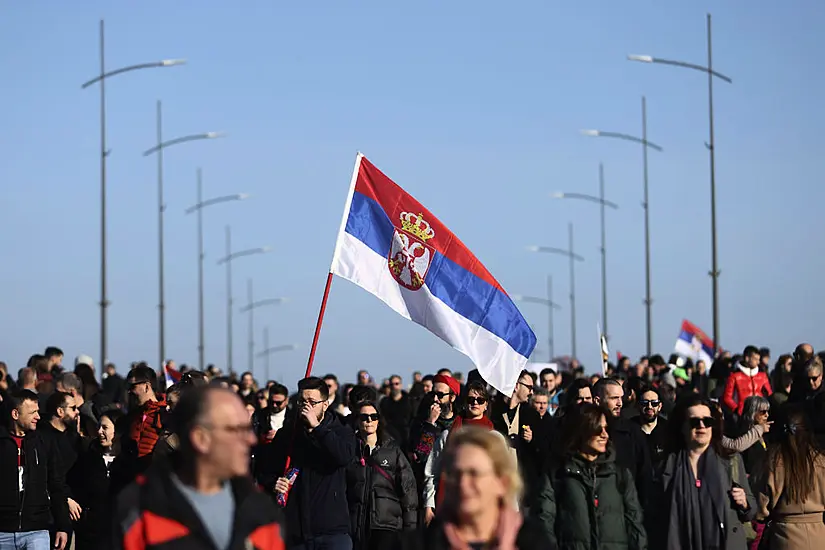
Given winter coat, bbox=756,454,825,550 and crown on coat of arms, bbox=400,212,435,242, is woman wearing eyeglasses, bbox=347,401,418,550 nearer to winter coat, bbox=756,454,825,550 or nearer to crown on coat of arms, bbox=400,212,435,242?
crown on coat of arms, bbox=400,212,435,242

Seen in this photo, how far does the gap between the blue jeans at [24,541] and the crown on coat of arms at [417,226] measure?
360cm

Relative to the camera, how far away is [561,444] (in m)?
9.51

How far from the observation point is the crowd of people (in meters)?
5.26

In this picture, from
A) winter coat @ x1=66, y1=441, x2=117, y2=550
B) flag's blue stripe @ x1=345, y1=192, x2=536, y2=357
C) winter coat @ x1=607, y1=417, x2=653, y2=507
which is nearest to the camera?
winter coat @ x1=607, y1=417, x2=653, y2=507

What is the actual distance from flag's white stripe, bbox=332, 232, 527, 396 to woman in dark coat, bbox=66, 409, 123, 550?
2.08 meters

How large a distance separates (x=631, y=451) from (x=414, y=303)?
9.05 feet

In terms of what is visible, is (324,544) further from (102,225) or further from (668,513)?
(102,225)

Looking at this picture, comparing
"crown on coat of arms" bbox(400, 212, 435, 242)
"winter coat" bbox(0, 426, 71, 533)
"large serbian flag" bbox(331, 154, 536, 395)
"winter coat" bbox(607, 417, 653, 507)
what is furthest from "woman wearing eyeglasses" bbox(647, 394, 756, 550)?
"winter coat" bbox(0, 426, 71, 533)

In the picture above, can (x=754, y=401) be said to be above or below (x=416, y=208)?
below

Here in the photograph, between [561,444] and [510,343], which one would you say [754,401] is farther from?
[561,444]

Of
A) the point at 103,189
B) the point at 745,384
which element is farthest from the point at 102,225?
the point at 745,384

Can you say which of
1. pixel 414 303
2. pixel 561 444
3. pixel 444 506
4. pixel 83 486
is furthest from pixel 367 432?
pixel 444 506

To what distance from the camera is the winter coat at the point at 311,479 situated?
11.0 metres

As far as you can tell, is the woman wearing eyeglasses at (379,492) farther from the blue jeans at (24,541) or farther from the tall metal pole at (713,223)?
the tall metal pole at (713,223)
